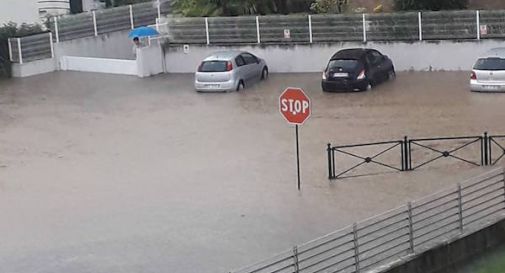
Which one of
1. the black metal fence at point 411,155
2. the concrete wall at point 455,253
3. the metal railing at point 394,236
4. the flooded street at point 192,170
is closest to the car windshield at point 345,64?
the flooded street at point 192,170

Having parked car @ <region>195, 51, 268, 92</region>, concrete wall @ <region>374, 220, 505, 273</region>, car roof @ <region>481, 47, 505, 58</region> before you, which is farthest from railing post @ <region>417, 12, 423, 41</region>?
concrete wall @ <region>374, 220, 505, 273</region>

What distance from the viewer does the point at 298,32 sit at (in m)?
35.5

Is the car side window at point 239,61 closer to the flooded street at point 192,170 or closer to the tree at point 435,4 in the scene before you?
the flooded street at point 192,170

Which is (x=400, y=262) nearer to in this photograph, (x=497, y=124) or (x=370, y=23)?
(x=497, y=124)

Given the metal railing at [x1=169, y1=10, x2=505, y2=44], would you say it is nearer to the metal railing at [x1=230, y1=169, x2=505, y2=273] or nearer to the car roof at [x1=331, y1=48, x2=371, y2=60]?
the car roof at [x1=331, y1=48, x2=371, y2=60]

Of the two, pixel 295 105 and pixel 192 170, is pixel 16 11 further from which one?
pixel 295 105

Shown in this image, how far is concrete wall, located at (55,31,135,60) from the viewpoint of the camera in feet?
129

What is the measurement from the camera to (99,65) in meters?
37.9

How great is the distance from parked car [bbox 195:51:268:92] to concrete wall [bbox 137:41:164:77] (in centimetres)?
426

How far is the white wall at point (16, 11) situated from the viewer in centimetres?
4288

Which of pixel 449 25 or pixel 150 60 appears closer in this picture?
pixel 449 25

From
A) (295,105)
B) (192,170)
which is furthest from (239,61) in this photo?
(295,105)

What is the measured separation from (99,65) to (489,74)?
1576cm

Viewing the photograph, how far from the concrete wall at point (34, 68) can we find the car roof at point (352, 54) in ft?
41.2
